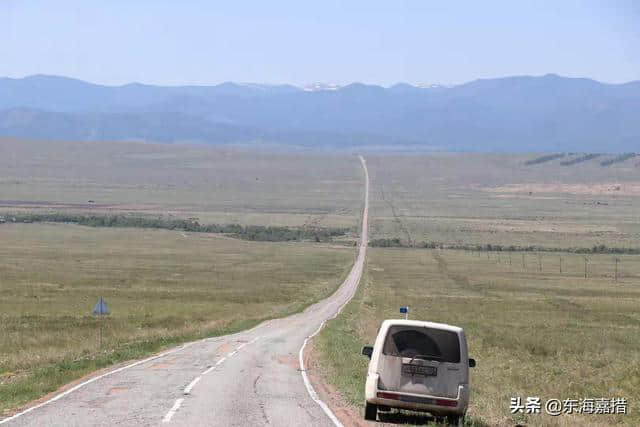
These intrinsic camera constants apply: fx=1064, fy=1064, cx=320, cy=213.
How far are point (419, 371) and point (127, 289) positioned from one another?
163 ft

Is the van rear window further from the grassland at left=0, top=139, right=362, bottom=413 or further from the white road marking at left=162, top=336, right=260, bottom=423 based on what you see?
the grassland at left=0, top=139, right=362, bottom=413

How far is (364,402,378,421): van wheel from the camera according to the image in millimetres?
18453

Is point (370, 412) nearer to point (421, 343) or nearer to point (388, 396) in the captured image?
point (388, 396)

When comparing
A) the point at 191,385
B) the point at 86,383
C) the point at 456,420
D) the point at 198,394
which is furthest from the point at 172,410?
the point at 86,383

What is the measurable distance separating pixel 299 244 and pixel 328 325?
256 ft

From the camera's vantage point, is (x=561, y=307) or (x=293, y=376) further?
(x=561, y=307)

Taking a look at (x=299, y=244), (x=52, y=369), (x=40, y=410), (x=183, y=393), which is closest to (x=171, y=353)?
Answer: (x=52, y=369)

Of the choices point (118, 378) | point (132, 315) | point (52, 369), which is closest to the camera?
point (118, 378)

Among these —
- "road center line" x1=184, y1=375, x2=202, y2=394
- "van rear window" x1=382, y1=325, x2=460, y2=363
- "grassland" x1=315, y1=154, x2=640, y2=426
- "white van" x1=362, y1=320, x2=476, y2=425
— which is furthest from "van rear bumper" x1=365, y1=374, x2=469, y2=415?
"road center line" x1=184, y1=375, x2=202, y2=394

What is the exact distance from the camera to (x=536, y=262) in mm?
102375

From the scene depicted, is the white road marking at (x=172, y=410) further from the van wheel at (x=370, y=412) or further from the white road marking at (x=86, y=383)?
the van wheel at (x=370, y=412)

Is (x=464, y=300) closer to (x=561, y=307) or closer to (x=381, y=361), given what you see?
(x=561, y=307)

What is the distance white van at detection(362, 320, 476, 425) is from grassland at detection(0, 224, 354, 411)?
7.15m

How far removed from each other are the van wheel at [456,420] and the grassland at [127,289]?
8.23m
